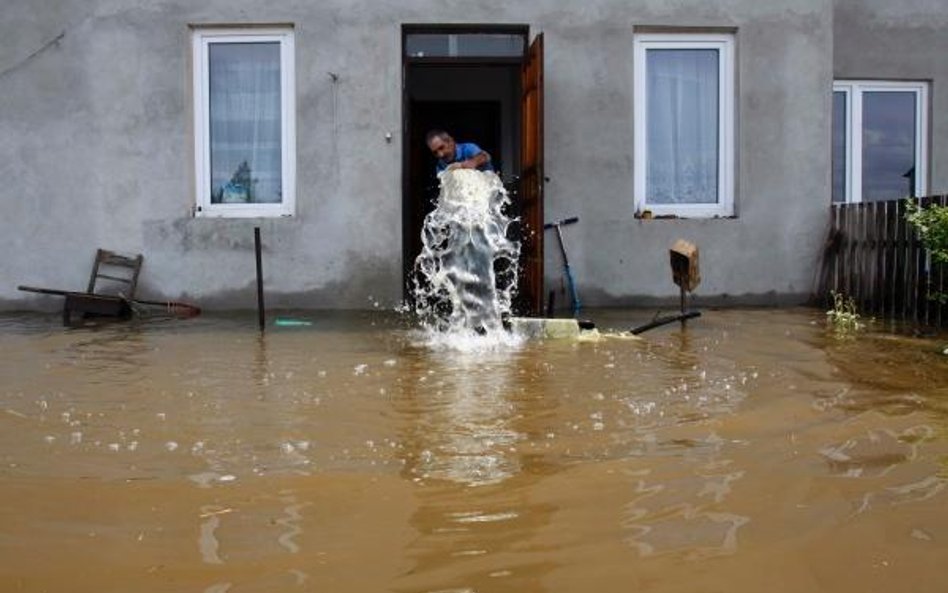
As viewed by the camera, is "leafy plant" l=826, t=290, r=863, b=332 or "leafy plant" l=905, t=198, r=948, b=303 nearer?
"leafy plant" l=905, t=198, r=948, b=303

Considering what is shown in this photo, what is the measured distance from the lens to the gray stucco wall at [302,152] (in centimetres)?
911

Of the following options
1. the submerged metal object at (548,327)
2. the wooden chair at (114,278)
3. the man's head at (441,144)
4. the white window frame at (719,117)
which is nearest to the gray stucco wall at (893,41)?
the white window frame at (719,117)

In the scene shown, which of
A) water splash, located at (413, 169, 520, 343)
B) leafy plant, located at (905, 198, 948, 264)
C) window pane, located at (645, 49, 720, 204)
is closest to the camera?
leafy plant, located at (905, 198, 948, 264)

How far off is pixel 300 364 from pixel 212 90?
477 centimetres

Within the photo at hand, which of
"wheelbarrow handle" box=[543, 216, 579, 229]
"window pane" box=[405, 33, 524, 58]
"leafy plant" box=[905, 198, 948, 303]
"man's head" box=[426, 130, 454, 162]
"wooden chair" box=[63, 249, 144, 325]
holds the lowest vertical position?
"wooden chair" box=[63, 249, 144, 325]

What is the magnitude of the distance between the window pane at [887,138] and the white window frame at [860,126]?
5cm

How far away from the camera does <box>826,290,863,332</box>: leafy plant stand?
7.48 m

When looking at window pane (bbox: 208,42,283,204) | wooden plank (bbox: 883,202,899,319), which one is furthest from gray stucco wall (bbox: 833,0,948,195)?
window pane (bbox: 208,42,283,204)

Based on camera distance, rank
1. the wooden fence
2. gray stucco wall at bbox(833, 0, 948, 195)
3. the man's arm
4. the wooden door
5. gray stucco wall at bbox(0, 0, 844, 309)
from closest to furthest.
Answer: the man's arm, the wooden fence, the wooden door, gray stucco wall at bbox(0, 0, 844, 309), gray stucco wall at bbox(833, 0, 948, 195)

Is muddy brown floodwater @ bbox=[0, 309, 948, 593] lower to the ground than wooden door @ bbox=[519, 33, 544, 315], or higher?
lower

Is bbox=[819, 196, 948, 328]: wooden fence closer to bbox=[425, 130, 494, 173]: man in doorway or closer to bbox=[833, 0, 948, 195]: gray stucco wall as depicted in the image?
bbox=[833, 0, 948, 195]: gray stucco wall

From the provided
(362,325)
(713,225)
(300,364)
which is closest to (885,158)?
(713,225)

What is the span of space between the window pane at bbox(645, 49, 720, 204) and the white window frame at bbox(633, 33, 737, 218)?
58mm

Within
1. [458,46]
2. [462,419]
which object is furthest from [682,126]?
[462,419]
